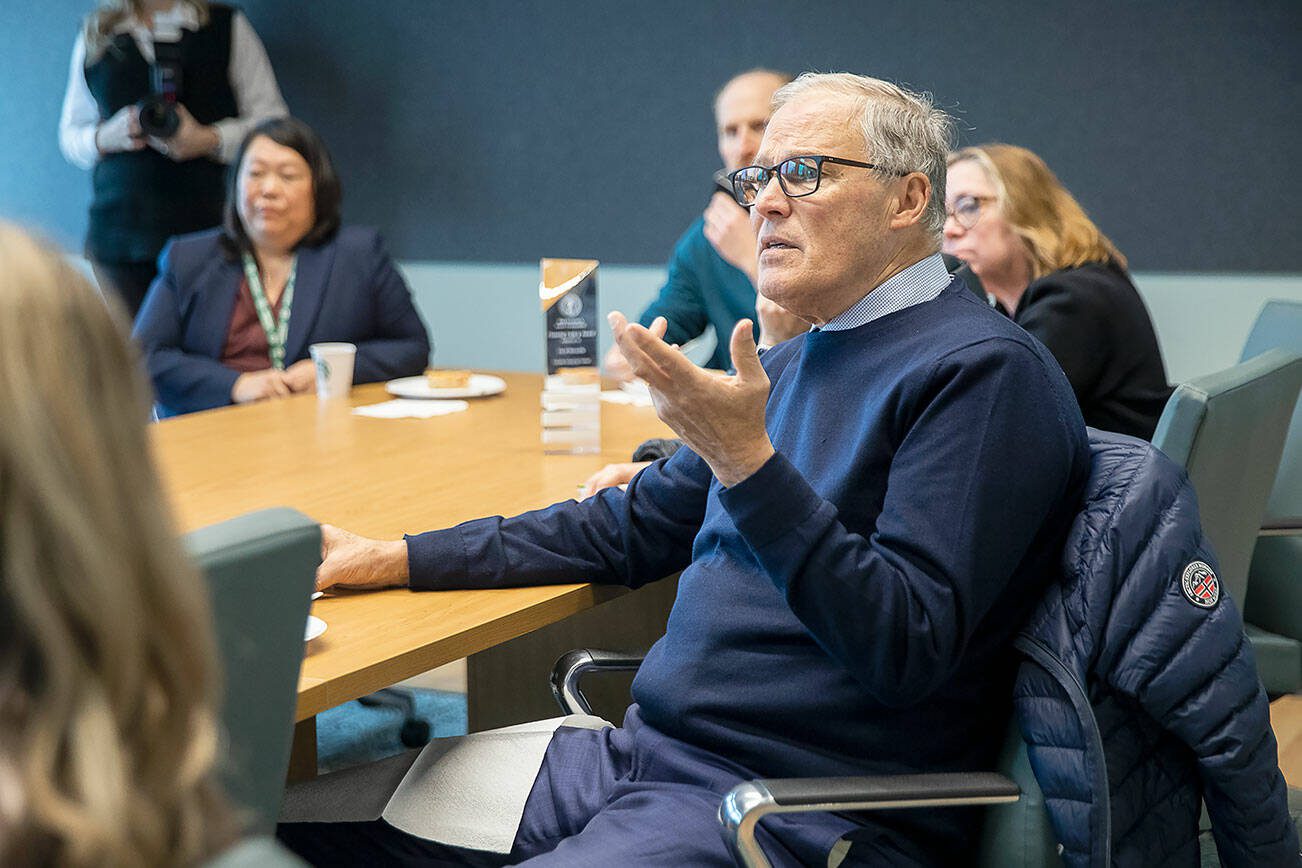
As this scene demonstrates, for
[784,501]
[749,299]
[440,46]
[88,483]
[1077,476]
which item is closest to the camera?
[88,483]

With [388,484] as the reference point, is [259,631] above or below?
above

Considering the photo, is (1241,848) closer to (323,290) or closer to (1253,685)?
(1253,685)

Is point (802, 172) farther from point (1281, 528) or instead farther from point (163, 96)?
point (163, 96)

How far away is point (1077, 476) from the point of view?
148cm

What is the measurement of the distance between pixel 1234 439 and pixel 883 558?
796mm

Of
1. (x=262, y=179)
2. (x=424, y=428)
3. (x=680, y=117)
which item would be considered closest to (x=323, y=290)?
(x=262, y=179)

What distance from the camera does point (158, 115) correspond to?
4.34 meters

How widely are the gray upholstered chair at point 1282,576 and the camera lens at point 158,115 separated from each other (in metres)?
3.17

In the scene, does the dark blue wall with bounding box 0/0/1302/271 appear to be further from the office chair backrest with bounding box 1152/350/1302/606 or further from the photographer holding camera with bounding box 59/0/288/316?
the office chair backrest with bounding box 1152/350/1302/606

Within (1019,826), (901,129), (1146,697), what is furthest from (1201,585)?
(901,129)

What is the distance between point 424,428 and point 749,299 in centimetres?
90

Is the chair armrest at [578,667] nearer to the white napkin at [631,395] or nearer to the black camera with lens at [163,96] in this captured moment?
the white napkin at [631,395]

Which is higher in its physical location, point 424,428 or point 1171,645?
point 1171,645

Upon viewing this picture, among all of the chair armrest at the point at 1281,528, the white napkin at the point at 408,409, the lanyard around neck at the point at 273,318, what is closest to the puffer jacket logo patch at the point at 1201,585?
the chair armrest at the point at 1281,528
